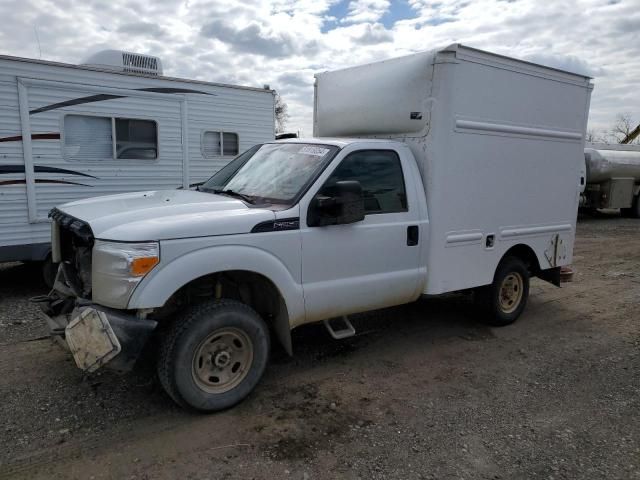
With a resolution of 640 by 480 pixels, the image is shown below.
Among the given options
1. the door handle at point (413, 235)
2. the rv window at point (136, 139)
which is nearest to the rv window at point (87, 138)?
the rv window at point (136, 139)

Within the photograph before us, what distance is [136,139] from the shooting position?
24.3 ft

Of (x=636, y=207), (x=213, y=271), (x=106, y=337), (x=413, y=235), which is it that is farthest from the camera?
(x=636, y=207)

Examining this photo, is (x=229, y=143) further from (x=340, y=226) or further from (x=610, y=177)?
(x=610, y=177)

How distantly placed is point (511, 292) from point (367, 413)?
9.65ft

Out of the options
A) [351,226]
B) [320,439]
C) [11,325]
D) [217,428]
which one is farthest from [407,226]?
[11,325]

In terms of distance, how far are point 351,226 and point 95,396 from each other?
2.41 metres

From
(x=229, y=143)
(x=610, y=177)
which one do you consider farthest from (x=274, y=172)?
(x=610, y=177)

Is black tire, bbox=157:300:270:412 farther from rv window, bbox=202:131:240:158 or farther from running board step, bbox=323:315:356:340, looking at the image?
rv window, bbox=202:131:240:158

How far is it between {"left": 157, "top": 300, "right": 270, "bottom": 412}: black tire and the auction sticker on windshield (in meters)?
1.49

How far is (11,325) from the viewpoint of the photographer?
548 centimetres

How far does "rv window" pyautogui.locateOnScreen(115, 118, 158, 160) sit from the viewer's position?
23.8 feet

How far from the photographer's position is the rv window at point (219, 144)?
8.16m

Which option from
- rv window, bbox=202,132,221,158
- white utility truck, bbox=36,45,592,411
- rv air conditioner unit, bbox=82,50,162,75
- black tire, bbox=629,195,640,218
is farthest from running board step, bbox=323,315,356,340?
black tire, bbox=629,195,640,218

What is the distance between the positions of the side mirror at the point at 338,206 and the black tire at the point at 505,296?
Result: 2.34 meters
